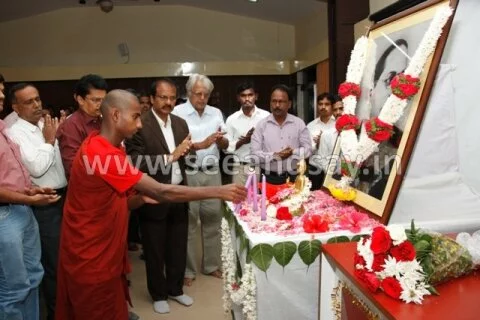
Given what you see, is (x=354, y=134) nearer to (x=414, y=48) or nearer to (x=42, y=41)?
(x=414, y=48)

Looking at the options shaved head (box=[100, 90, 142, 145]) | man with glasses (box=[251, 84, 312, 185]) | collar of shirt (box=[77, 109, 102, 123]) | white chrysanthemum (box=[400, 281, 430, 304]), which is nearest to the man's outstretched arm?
shaved head (box=[100, 90, 142, 145])

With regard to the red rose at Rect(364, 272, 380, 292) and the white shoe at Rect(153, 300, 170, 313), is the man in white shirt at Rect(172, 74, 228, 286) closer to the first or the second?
the white shoe at Rect(153, 300, 170, 313)

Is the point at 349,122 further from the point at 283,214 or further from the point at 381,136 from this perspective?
the point at 283,214

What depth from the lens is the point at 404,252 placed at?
4.85ft

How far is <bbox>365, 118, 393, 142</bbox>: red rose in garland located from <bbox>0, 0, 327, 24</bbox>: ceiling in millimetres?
Result: 4945

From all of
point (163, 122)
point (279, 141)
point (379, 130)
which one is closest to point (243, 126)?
point (279, 141)

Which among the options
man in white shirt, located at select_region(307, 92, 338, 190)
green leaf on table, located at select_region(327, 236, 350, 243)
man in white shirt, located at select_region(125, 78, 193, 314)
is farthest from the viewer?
man in white shirt, located at select_region(307, 92, 338, 190)

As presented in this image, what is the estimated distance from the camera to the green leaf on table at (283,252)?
75.9 inches

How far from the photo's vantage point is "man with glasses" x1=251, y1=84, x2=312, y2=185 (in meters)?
3.54

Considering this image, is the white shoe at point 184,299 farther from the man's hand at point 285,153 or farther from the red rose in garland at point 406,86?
the red rose in garland at point 406,86

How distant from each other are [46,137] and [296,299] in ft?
5.87

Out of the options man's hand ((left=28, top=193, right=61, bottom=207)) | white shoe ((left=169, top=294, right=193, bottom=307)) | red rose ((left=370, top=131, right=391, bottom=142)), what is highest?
red rose ((left=370, top=131, right=391, bottom=142))

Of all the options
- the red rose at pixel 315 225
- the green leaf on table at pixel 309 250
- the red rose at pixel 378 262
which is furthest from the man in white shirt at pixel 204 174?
the red rose at pixel 378 262

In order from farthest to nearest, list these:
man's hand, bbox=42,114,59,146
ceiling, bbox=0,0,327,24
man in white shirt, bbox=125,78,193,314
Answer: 1. ceiling, bbox=0,0,327,24
2. man in white shirt, bbox=125,78,193,314
3. man's hand, bbox=42,114,59,146
